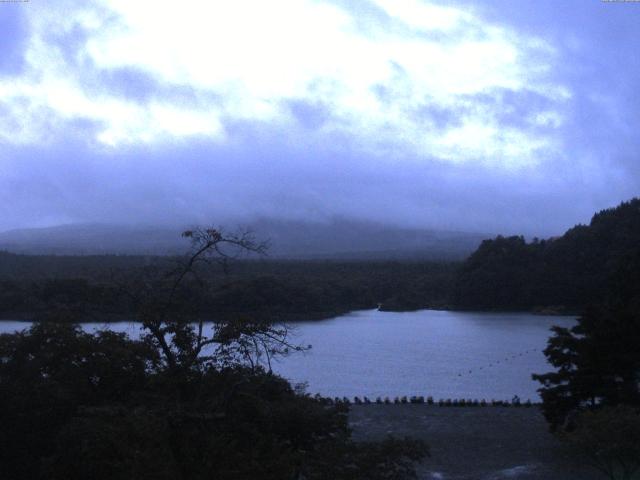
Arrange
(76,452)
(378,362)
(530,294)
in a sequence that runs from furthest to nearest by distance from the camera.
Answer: (530,294) → (378,362) → (76,452)

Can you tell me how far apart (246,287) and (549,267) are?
34.1 metres

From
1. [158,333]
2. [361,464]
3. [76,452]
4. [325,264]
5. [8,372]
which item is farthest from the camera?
[325,264]

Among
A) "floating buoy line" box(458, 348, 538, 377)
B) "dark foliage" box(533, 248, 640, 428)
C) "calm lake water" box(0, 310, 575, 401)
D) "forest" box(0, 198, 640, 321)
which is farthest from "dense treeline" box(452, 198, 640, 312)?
"dark foliage" box(533, 248, 640, 428)

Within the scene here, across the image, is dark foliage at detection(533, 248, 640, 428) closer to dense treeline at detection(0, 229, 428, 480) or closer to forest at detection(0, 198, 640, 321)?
dense treeline at detection(0, 229, 428, 480)

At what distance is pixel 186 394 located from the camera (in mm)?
7707

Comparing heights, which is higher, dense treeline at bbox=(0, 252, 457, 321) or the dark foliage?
dense treeline at bbox=(0, 252, 457, 321)

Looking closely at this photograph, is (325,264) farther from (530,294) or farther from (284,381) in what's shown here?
(284,381)

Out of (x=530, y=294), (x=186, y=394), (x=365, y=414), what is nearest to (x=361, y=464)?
(x=186, y=394)

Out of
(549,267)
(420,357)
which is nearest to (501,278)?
(549,267)

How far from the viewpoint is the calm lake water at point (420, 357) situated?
24969mm

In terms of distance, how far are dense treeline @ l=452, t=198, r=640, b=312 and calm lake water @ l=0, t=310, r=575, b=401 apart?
3677mm

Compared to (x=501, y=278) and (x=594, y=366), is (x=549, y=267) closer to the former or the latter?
(x=501, y=278)

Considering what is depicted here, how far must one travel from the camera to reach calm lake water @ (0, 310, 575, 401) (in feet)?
81.9

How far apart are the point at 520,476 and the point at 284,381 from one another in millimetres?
5731
